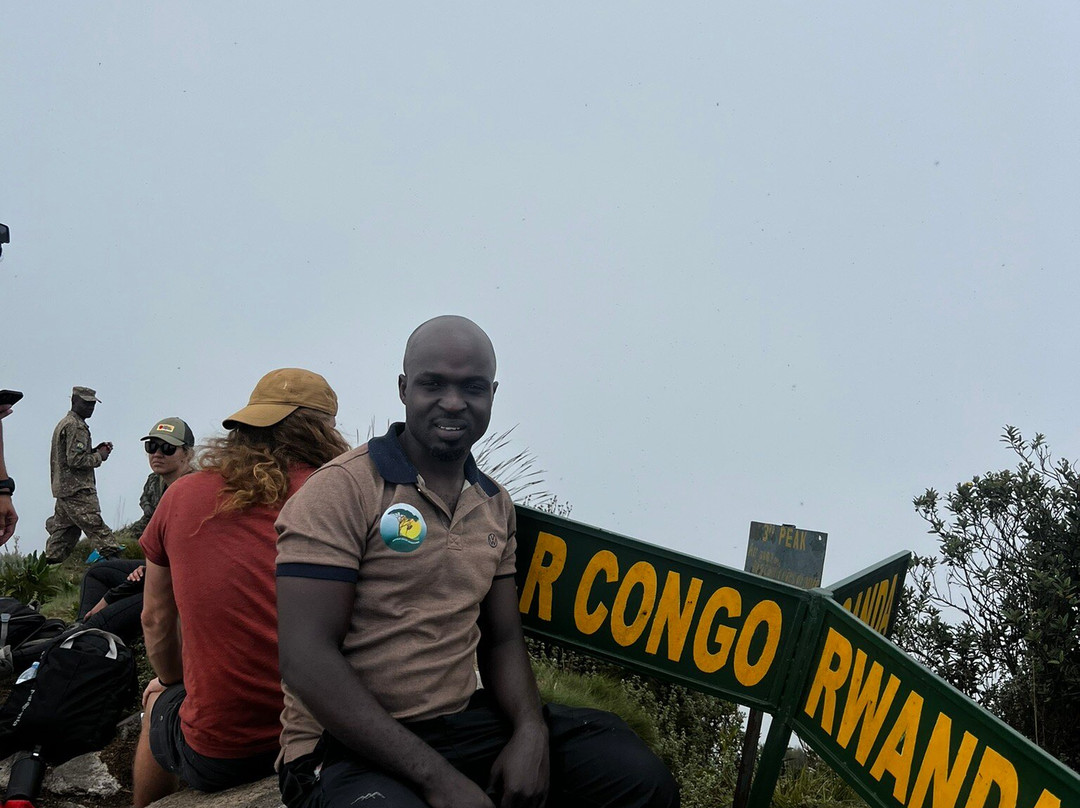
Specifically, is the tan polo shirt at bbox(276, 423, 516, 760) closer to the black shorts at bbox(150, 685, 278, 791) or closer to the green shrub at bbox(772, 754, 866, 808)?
the black shorts at bbox(150, 685, 278, 791)

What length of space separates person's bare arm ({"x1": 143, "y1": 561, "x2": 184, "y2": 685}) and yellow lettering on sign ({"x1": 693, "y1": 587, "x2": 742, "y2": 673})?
5.44 ft

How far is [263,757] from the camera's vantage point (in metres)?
2.97

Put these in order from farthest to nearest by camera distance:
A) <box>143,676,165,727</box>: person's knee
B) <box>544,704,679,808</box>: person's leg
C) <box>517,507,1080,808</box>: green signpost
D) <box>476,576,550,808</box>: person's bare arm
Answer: <box>143,676,165,727</box>: person's knee < <box>544,704,679,808</box>: person's leg < <box>476,576,550,808</box>: person's bare arm < <box>517,507,1080,808</box>: green signpost

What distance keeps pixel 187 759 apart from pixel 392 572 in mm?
1296

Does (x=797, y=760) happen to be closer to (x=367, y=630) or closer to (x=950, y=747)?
(x=950, y=747)

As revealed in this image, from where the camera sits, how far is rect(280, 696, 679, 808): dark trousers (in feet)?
6.98

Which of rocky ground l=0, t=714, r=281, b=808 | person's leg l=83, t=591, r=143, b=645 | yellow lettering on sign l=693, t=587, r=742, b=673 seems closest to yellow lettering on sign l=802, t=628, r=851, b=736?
yellow lettering on sign l=693, t=587, r=742, b=673

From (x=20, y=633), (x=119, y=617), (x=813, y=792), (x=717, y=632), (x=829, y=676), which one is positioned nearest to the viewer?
(x=829, y=676)

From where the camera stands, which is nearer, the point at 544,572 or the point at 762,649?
the point at 762,649

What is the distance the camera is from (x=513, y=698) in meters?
2.39

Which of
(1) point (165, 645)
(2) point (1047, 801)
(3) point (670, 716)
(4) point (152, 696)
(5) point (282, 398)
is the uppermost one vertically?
(5) point (282, 398)

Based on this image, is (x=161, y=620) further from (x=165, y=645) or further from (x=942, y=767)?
(x=942, y=767)

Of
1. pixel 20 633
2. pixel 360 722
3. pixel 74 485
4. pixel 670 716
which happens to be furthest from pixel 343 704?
pixel 74 485

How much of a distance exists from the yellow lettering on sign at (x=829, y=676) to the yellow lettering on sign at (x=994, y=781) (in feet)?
1.53
